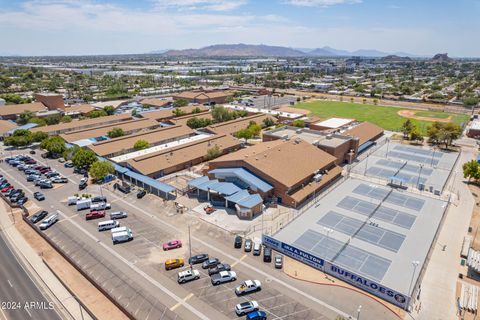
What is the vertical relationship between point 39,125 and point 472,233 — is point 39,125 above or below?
above

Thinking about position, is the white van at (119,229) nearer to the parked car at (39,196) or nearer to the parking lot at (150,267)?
the parking lot at (150,267)

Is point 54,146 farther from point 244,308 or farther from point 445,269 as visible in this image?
point 445,269

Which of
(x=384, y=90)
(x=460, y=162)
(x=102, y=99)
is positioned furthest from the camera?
(x=384, y=90)

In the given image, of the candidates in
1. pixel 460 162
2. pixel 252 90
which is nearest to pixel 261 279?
pixel 460 162

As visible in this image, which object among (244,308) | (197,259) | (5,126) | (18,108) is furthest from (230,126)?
(18,108)

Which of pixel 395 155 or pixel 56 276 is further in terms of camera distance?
pixel 395 155

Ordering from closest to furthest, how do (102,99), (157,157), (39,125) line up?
(157,157)
(39,125)
(102,99)

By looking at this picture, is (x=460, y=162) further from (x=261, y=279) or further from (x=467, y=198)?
(x=261, y=279)

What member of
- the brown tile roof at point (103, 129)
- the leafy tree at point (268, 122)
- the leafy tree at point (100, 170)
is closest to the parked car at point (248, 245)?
the leafy tree at point (100, 170)

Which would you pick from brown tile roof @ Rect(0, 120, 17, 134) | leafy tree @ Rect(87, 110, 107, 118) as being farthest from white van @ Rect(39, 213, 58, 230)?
leafy tree @ Rect(87, 110, 107, 118)
